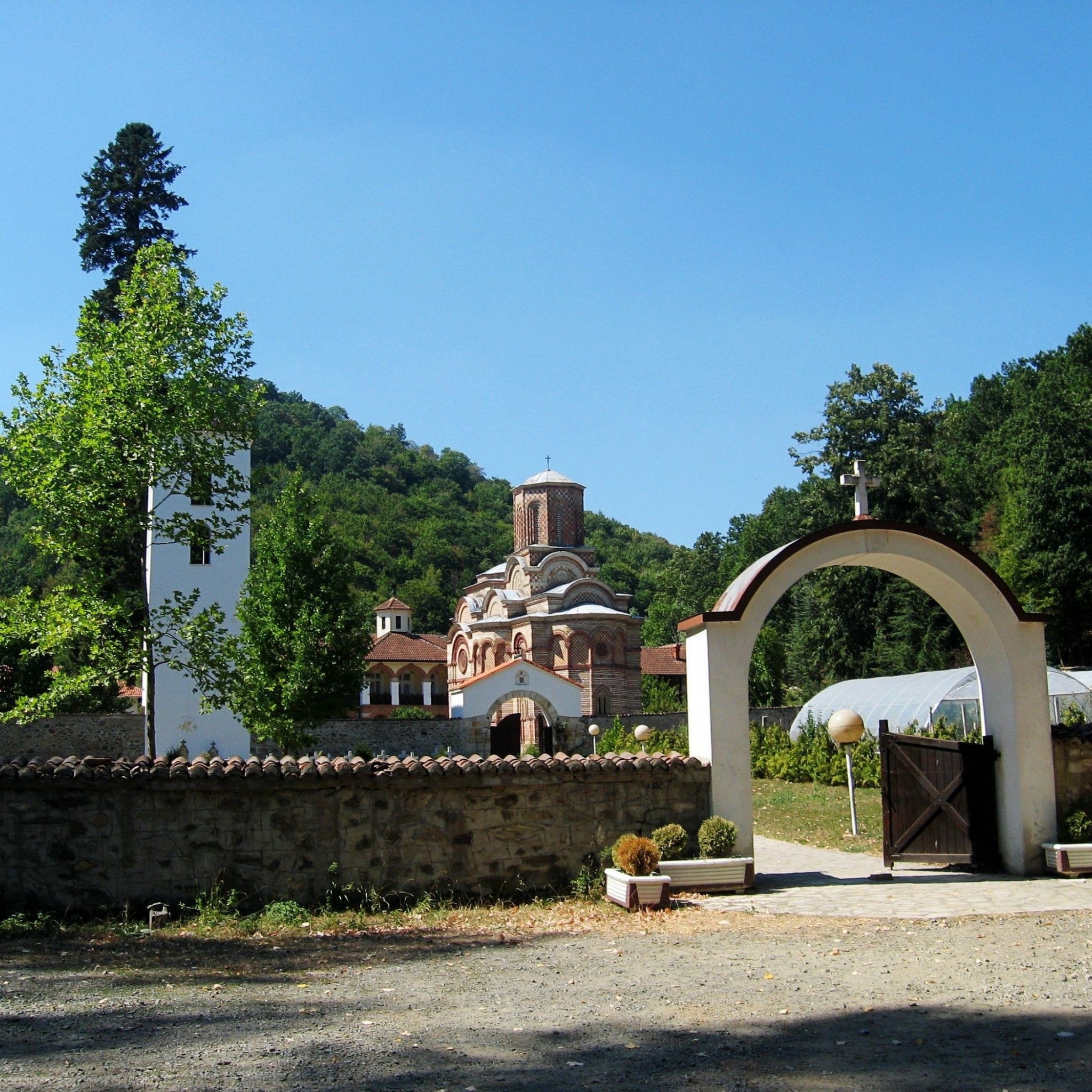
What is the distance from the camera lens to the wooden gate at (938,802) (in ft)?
38.7

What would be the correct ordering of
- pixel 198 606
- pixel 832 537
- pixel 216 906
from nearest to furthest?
1. pixel 216 906
2. pixel 832 537
3. pixel 198 606

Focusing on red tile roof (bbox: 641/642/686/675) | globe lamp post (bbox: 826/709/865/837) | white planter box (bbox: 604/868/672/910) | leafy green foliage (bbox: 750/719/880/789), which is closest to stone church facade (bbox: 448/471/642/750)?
red tile roof (bbox: 641/642/686/675)

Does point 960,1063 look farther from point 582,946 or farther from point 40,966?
point 40,966

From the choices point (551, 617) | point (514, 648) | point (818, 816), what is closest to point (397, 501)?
point (514, 648)

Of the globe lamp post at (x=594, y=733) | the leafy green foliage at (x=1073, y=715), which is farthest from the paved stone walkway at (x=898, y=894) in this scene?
the globe lamp post at (x=594, y=733)

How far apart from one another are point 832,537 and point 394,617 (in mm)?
61982

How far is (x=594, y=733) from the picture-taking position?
34875 millimetres

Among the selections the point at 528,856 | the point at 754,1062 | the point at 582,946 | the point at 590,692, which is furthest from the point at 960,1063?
the point at 590,692

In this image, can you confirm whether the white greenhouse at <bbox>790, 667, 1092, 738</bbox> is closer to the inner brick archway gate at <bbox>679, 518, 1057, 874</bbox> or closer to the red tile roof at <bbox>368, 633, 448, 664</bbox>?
the inner brick archway gate at <bbox>679, 518, 1057, 874</bbox>

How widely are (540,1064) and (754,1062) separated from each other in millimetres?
1034

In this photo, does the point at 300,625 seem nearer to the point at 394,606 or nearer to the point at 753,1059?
the point at 753,1059

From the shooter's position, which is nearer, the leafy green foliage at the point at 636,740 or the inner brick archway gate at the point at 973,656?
the inner brick archway gate at the point at 973,656

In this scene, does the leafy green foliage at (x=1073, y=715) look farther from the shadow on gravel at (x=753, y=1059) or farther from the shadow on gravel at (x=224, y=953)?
the shadow on gravel at (x=753, y=1059)

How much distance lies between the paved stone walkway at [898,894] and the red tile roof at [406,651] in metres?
50.4
